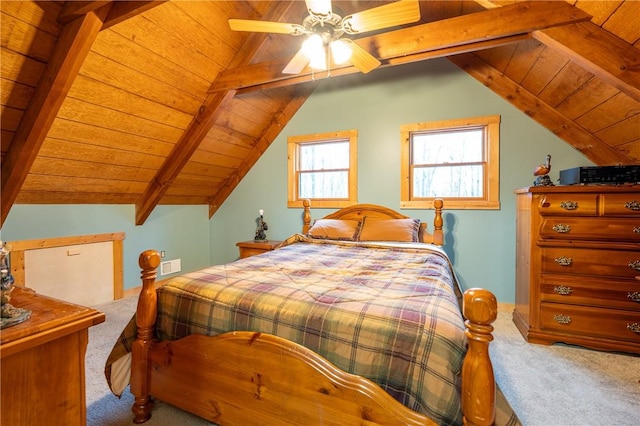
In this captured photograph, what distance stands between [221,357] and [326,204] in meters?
2.53

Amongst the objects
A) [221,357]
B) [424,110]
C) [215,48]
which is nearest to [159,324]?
[221,357]

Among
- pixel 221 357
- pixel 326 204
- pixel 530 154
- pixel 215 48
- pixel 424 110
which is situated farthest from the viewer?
pixel 326 204

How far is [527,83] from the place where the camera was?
2.67m

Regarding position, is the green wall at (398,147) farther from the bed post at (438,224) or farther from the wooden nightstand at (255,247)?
the wooden nightstand at (255,247)

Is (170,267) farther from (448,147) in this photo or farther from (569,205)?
(569,205)

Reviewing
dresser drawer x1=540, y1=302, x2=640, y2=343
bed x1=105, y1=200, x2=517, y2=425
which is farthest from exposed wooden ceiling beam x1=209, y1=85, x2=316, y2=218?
dresser drawer x1=540, y1=302, x2=640, y2=343

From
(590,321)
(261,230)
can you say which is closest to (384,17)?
(590,321)

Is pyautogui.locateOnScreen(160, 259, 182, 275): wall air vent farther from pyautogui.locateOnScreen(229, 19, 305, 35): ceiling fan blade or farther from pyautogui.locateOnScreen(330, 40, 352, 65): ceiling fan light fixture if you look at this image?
pyautogui.locateOnScreen(330, 40, 352, 65): ceiling fan light fixture

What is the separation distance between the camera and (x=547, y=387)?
174 cm

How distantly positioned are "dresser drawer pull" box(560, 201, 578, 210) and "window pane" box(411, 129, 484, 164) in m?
1.01

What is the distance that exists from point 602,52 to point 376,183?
205 centimetres

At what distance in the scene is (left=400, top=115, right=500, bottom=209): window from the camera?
296 centimetres

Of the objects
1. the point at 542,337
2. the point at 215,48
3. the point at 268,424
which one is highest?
the point at 215,48

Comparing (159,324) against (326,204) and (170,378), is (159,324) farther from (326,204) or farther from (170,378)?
(326,204)
